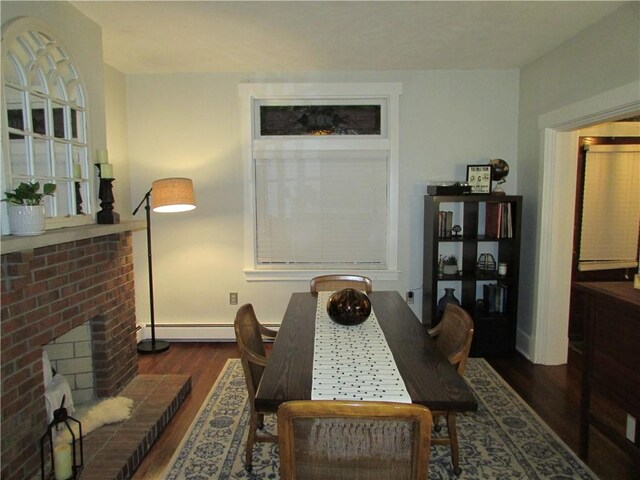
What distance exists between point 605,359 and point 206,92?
144 inches

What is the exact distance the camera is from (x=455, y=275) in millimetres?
3824

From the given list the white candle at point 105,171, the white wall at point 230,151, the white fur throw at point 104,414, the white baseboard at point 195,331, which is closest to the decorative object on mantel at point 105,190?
the white candle at point 105,171

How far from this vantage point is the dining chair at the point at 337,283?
10.4 ft

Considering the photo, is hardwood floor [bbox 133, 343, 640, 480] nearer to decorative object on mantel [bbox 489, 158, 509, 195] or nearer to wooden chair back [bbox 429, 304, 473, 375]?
wooden chair back [bbox 429, 304, 473, 375]

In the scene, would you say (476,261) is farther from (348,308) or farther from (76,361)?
(76,361)

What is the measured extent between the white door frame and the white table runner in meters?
1.92

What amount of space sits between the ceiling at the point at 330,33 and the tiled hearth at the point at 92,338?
139cm

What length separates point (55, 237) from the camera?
2053 millimetres

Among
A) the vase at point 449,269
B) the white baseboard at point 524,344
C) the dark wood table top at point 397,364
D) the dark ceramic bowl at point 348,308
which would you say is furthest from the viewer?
the vase at point 449,269

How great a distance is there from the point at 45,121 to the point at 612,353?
10.4 ft

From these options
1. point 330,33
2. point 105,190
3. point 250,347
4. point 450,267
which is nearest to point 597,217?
point 450,267

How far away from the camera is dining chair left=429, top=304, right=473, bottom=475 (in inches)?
78.2

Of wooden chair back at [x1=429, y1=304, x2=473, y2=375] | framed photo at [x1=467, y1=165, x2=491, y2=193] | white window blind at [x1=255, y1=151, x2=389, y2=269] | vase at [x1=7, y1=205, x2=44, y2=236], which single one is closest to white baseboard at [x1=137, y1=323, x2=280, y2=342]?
white window blind at [x1=255, y1=151, x2=389, y2=269]

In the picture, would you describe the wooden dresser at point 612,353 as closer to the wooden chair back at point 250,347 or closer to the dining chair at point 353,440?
the dining chair at point 353,440
